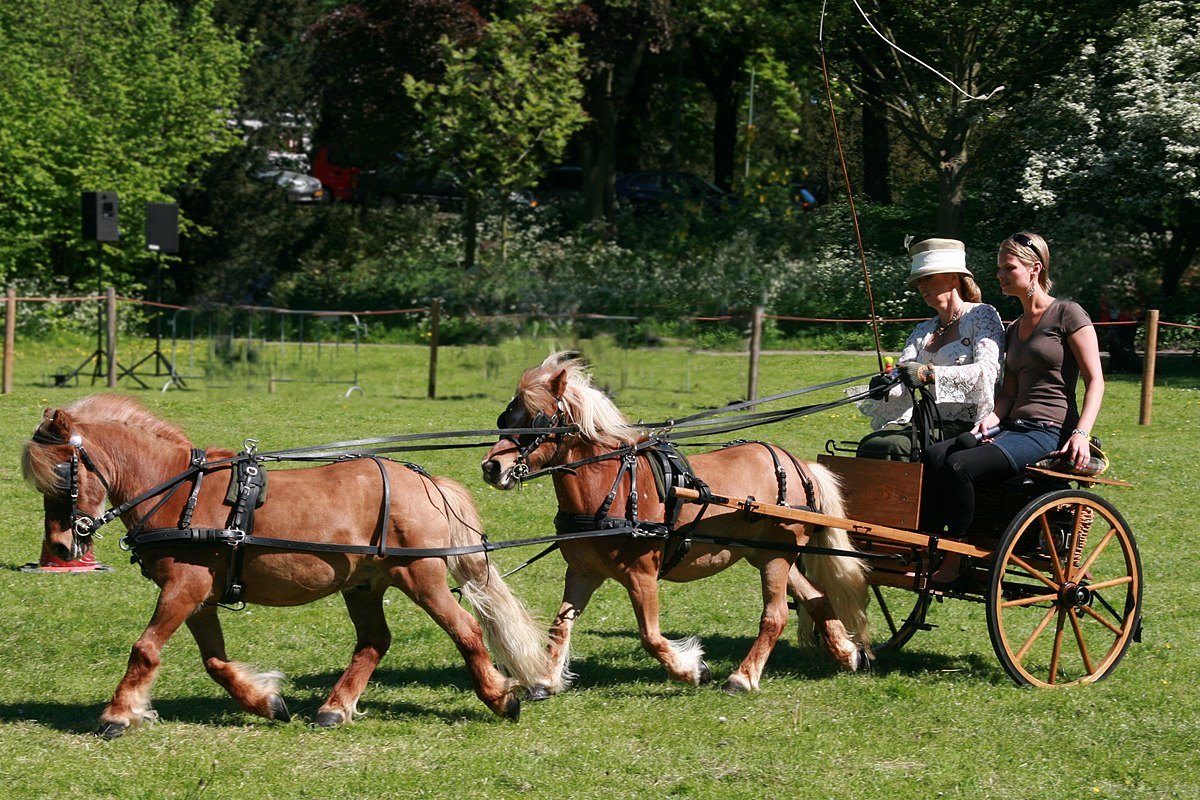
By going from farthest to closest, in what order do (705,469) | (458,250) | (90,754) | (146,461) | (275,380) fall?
1. (458,250)
2. (275,380)
3. (705,469)
4. (146,461)
5. (90,754)

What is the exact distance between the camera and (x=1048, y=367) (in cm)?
688

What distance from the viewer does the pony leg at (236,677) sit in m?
6.07

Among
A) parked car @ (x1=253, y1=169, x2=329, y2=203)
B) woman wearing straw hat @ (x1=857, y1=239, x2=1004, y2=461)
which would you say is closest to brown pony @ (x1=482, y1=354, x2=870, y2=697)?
woman wearing straw hat @ (x1=857, y1=239, x2=1004, y2=461)

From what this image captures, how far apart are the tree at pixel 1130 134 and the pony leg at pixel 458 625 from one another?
15.8 metres

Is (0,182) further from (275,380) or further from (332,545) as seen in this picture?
(332,545)

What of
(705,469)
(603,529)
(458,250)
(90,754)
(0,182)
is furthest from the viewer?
(458,250)

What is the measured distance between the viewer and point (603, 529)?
6.47 m

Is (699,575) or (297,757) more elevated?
(699,575)

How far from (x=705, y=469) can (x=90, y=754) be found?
3127 mm

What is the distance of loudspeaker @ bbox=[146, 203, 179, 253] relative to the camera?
2109 centimetres

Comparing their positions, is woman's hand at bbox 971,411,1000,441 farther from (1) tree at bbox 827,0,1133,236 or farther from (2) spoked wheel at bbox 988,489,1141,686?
(1) tree at bbox 827,0,1133,236

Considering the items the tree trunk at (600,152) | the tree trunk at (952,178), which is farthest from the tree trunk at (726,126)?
the tree trunk at (952,178)

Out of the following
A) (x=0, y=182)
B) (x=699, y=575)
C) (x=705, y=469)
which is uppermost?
(x=0, y=182)

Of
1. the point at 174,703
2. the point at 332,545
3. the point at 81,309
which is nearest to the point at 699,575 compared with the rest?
the point at 332,545
